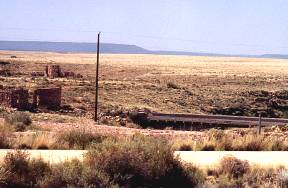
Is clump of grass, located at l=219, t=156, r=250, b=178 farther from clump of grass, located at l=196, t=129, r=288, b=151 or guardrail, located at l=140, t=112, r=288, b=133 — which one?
guardrail, located at l=140, t=112, r=288, b=133

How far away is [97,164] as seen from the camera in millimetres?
12047

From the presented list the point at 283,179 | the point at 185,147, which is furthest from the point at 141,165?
the point at 185,147

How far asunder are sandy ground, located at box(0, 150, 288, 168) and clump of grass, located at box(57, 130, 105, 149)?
129 cm

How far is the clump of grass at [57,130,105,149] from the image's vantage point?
18.0m

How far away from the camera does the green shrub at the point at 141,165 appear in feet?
39.5

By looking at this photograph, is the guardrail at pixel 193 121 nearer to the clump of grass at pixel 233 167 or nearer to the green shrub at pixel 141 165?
the clump of grass at pixel 233 167

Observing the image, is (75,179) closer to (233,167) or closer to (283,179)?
(233,167)

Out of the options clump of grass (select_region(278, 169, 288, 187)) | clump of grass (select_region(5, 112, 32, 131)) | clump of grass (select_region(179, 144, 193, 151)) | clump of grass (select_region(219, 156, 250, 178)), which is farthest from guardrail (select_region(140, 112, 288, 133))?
clump of grass (select_region(278, 169, 288, 187))

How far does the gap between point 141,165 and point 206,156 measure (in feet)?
16.1

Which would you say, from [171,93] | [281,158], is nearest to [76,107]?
[171,93]

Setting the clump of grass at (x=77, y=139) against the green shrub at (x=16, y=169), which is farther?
the clump of grass at (x=77, y=139)

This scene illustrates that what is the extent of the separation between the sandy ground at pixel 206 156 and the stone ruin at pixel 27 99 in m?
19.9

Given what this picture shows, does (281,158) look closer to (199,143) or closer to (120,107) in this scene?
(199,143)

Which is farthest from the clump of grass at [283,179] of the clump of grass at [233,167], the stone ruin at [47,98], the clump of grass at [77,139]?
the stone ruin at [47,98]
